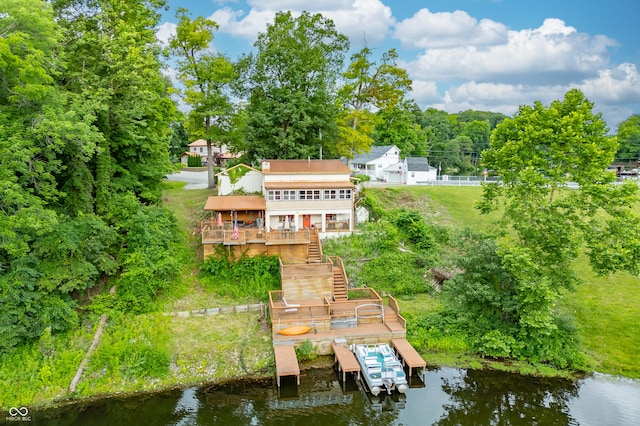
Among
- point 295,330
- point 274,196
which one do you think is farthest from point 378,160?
point 295,330

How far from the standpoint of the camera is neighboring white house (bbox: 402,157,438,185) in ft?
139

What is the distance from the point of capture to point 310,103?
101 ft

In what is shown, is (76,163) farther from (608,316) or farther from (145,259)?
(608,316)

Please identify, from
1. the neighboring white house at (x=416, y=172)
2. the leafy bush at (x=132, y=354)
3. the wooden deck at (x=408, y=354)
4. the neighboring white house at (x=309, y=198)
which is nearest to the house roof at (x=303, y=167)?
the neighboring white house at (x=309, y=198)

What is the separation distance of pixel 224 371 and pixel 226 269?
6.83 metres

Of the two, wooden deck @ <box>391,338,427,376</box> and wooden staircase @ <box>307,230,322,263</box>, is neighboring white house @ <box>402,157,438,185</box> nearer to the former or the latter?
wooden staircase @ <box>307,230,322,263</box>

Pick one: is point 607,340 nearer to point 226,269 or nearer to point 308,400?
point 308,400

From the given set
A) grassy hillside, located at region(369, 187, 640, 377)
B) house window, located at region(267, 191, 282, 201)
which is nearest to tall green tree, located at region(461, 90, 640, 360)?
grassy hillside, located at region(369, 187, 640, 377)

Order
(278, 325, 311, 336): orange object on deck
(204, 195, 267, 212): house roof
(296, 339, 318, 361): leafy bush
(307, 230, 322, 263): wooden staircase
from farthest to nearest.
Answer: (204, 195, 267, 212): house roof < (307, 230, 322, 263): wooden staircase < (278, 325, 311, 336): orange object on deck < (296, 339, 318, 361): leafy bush

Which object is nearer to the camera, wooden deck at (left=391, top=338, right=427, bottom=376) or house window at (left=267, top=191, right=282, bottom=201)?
wooden deck at (left=391, top=338, right=427, bottom=376)

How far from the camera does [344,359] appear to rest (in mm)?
16766

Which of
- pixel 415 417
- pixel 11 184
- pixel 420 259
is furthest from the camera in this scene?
pixel 420 259

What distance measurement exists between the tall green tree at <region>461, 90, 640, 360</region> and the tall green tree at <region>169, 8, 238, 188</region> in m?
22.5

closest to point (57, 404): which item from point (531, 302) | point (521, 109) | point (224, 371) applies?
point (224, 371)
